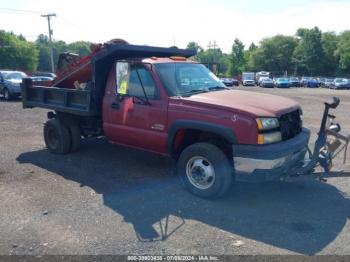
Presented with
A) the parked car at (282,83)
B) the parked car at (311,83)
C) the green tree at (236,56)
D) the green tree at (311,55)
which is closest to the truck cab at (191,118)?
the parked car at (282,83)

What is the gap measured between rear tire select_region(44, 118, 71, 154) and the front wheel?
10.2 ft

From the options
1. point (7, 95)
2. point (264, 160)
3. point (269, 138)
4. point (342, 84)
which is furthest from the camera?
point (342, 84)

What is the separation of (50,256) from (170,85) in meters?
3.00

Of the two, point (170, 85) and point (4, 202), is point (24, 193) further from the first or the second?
point (170, 85)

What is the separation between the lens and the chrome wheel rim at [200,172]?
5.15 m

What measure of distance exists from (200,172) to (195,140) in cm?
57

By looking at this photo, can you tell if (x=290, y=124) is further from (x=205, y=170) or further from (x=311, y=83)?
(x=311, y=83)

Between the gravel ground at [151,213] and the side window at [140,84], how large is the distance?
4.71 feet

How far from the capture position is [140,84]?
→ 5.88 m

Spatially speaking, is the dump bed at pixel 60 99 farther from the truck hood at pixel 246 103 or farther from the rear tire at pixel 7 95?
the rear tire at pixel 7 95

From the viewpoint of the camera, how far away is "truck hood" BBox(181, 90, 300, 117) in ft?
15.8

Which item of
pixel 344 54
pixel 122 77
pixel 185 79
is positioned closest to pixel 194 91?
pixel 185 79

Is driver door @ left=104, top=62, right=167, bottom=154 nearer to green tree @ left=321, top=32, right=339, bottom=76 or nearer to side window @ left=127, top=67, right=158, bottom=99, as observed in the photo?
Result: side window @ left=127, top=67, right=158, bottom=99

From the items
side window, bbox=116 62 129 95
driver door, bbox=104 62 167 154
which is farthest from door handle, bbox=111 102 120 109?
side window, bbox=116 62 129 95
